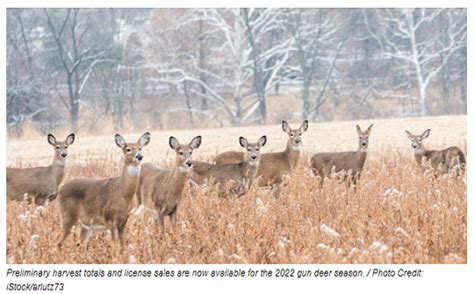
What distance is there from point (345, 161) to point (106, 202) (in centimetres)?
642

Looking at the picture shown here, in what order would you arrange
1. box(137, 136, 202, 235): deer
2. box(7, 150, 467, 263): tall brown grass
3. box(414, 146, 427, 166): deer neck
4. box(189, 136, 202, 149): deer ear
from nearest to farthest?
box(7, 150, 467, 263): tall brown grass < box(137, 136, 202, 235): deer < box(189, 136, 202, 149): deer ear < box(414, 146, 427, 166): deer neck

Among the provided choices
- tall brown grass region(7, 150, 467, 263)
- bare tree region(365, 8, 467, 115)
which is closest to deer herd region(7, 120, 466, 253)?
Answer: tall brown grass region(7, 150, 467, 263)

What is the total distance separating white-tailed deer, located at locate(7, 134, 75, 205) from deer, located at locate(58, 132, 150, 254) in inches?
107

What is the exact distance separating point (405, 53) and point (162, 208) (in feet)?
126

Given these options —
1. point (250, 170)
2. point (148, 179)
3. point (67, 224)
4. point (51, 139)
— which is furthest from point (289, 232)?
point (51, 139)

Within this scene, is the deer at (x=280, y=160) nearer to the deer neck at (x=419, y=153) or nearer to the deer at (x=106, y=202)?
the deer neck at (x=419, y=153)

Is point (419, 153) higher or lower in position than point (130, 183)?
higher

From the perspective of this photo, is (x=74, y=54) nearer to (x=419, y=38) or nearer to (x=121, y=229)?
(x=419, y=38)

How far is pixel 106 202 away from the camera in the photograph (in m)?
11.0

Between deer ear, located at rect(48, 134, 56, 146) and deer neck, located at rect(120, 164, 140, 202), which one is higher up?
deer ear, located at rect(48, 134, 56, 146)

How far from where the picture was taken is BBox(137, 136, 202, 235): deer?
39.2 feet

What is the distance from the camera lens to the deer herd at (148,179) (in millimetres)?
10977

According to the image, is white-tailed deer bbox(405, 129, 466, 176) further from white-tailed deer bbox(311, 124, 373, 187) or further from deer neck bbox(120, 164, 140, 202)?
deer neck bbox(120, 164, 140, 202)

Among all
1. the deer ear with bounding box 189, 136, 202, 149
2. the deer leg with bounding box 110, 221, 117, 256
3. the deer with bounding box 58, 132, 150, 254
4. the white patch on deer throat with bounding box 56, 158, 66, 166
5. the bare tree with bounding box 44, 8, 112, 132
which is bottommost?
the deer leg with bounding box 110, 221, 117, 256
